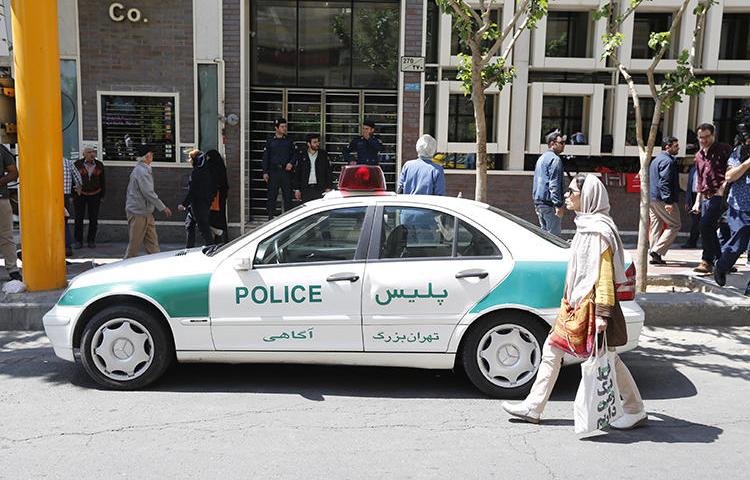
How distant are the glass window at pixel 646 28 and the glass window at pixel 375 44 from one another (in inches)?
171

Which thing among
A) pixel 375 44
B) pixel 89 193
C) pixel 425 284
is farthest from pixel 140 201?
pixel 425 284

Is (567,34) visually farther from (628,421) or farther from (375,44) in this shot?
(628,421)

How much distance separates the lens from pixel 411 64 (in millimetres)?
12906

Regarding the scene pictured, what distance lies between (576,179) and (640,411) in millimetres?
1629

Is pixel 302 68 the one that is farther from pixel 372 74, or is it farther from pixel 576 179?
pixel 576 179

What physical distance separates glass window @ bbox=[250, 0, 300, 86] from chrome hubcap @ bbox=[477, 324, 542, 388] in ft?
30.9

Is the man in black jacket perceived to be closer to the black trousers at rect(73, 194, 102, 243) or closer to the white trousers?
the black trousers at rect(73, 194, 102, 243)

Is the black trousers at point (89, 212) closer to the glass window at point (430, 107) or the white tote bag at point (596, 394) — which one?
the glass window at point (430, 107)

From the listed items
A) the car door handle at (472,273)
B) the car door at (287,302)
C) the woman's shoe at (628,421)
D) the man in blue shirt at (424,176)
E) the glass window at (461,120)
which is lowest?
the woman's shoe at (628,421)

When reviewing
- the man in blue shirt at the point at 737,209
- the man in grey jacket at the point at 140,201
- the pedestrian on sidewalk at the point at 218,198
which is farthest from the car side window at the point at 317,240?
the pedestrian on sidewalk at the point at 218,198

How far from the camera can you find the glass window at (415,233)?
5.68 meters

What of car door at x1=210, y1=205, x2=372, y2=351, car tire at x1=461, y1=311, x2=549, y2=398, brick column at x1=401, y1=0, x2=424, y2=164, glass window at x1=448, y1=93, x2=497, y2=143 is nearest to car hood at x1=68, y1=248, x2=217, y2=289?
car door at x1=210, y1=205, x2=372, y2=351

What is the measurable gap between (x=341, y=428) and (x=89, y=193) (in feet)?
29.0

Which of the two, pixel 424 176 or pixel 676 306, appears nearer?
pixel 676 306
